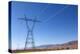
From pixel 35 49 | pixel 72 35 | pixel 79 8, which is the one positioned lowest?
pixel 35 49

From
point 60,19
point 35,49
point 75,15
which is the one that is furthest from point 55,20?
point 35,49

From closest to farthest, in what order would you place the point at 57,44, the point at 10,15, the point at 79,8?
the point at 10,15 < the point at 57,44 < the point at 79,8

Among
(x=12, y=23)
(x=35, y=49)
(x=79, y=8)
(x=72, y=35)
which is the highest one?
(x=79, y=8)

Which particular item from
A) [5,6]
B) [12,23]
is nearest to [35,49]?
[12,23]

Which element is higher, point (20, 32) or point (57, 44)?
point (20, 32)

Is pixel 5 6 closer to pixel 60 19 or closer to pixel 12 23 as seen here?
pixel 12 23

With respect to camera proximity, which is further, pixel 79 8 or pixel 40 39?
pixel 79 8

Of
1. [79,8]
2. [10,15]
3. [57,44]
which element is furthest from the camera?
[79,8]

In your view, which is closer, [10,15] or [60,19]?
[10,15]

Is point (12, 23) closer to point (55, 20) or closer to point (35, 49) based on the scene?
point (35, 49)
